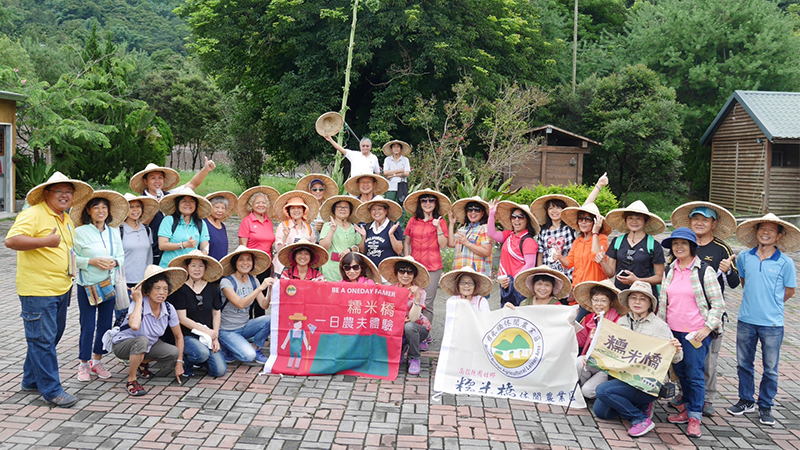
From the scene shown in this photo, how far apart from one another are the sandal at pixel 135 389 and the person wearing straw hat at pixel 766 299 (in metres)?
5.52

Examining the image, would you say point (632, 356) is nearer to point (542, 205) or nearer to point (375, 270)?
point (542, 205)

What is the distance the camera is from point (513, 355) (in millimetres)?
6281

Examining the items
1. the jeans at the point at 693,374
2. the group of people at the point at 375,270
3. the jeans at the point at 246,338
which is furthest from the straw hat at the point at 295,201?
the jeans at the point at 693,374

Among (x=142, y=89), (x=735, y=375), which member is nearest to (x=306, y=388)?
(x=735, y=375)

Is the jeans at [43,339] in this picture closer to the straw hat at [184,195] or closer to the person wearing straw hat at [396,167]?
the straw hat at [184,195]

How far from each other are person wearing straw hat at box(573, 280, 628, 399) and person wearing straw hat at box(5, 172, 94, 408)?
15.4ft

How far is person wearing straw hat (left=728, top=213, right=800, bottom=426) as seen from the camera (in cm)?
584

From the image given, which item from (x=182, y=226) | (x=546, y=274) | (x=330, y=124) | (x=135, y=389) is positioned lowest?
(x=135, y=389)

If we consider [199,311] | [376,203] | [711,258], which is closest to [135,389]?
[199,311]

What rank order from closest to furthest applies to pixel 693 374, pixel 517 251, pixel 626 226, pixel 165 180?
1. pixel 693 374
2. pixel 626 226
3. pixel 517 251
4. pixel 165 180

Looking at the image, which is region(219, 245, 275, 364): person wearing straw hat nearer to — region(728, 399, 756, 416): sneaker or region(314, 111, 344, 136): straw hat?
region(728, 399, 756, 416): sneaker

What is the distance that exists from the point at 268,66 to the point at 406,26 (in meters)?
5.43

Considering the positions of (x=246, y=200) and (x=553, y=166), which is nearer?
(x=246, y=200)

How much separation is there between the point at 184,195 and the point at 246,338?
5.69 feet
